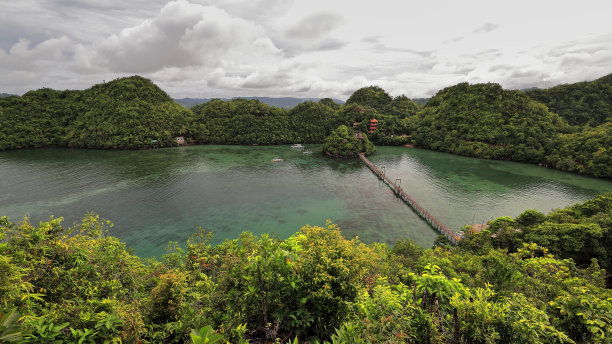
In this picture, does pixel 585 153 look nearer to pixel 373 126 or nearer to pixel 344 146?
pixel 344 146

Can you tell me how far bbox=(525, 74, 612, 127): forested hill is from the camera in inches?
2341

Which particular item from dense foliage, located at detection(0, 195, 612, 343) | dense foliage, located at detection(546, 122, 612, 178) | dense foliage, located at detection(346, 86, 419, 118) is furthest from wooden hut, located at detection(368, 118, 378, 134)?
dense foliage, located at detection(0, 195, 612, 343)

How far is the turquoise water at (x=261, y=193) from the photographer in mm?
25891

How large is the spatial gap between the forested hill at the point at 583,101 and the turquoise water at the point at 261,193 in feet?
99.8

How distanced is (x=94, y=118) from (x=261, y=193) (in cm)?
6636

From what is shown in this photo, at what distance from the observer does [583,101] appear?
63.1m

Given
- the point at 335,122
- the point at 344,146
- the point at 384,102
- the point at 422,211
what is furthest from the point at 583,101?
the point at 422,211

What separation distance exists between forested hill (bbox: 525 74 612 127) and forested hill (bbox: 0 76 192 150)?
110 meters

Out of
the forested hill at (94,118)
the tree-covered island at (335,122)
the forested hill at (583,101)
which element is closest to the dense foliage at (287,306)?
the tree-covered island at (335,122)

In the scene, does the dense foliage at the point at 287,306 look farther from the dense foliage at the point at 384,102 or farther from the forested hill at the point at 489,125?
the dense foliage at the point at 384,102

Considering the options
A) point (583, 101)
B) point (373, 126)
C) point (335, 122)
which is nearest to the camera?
point (583, 101)

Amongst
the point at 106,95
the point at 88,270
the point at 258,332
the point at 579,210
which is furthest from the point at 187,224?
the point at 106,95

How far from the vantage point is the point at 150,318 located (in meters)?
6.09

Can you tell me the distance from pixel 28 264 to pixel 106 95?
91384mm
